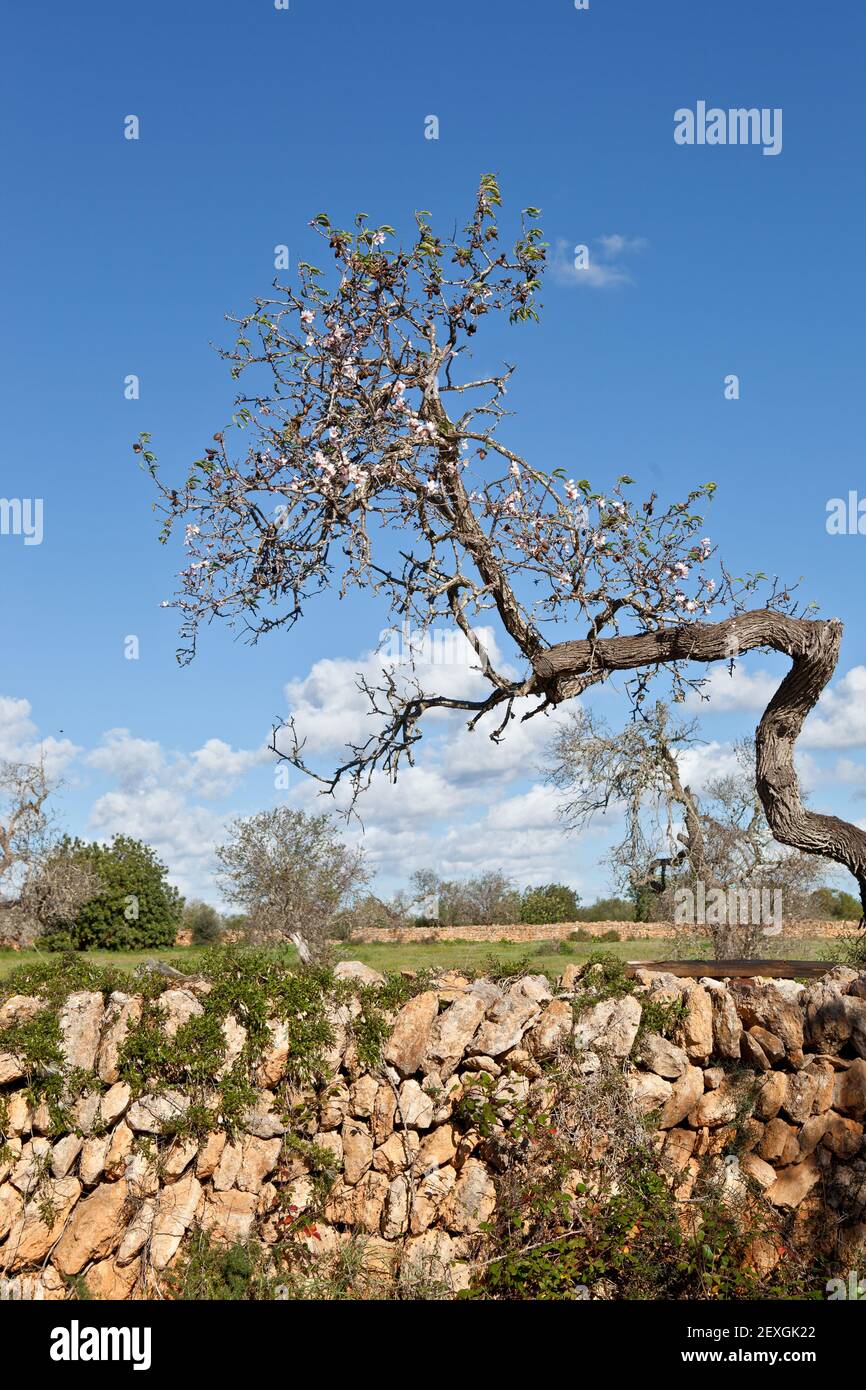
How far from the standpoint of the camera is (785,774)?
8.80 m

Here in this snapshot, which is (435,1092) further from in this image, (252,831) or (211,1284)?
(252,831)

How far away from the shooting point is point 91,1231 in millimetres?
6293

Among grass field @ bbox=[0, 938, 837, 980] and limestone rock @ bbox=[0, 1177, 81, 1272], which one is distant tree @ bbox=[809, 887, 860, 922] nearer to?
grass field @ bbox=[0, 938, 837, 980]

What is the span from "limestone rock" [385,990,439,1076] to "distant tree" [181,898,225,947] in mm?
22787

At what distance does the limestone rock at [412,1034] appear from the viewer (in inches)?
277

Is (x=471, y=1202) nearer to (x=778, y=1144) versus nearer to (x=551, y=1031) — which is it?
(x=551, y=1031)

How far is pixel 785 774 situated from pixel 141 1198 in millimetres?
5782

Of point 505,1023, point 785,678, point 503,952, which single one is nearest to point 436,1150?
point 505,1023

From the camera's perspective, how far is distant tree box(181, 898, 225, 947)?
3014cm

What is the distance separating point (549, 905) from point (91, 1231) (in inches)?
999

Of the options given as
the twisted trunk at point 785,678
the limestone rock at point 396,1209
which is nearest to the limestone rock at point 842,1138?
the twisted trunk at point 785,678

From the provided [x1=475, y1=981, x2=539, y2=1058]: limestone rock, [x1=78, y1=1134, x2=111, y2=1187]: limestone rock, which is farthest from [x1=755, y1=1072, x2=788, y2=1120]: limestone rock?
[x1=78, y1=1134, x2=111, y2=1187]: limestone rock
